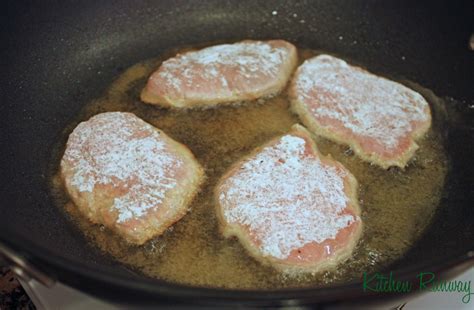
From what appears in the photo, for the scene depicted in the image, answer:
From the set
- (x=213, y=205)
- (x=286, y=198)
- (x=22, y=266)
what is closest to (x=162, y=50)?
(x=213, y=205)

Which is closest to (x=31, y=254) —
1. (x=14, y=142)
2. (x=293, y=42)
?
(x=14, y=142)

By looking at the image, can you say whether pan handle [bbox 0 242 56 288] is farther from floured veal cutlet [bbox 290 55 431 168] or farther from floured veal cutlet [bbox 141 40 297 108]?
floured veal cutlet [bbox 290 55 431 168]

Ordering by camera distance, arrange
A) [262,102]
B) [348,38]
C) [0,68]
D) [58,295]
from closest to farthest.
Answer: [58,295] < [0,68] < [262,102] < [348,38]

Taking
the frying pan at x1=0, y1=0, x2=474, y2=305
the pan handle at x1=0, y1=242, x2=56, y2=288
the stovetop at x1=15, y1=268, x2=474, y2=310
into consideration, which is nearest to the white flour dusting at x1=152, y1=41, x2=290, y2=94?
the frying pan at x1=0, y1=0, x2=474, y2=305

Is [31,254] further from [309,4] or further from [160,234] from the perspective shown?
[309,4]

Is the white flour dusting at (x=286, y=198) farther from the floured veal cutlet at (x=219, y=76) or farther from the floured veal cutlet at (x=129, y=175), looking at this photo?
the floured veal cutlet at (x=219, y=76)
